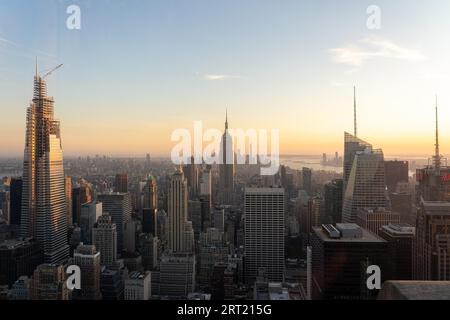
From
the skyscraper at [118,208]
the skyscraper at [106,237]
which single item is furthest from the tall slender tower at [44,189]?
the skyscraper at [118,208]

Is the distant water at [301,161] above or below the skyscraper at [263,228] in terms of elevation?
above

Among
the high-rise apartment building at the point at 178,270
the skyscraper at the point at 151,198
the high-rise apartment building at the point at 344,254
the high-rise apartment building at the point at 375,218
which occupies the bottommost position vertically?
the high-rise apartment building at the point at 178,270

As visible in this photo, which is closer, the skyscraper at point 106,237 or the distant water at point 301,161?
the distant water at point 301,161

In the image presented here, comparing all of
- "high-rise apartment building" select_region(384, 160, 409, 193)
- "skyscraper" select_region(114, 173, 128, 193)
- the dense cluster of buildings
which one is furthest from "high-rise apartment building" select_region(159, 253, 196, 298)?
"high-rise apartment building" select_region(384, 160, 409, 193)

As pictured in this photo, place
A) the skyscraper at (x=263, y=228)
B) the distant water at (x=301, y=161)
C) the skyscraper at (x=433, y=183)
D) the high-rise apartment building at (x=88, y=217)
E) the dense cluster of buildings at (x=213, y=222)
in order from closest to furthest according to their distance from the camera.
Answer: the distant water at (x=301, y=161), the dense cluster of buildings at (x=213, y=222), the skyscraper at (x=433, y=183), the high-rise apartment building at (x=88, y=217), the skyscraper at (x=263, y=228)

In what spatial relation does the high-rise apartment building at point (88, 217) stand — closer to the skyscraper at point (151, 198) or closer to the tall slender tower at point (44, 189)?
the tall slender tower at point (44, 189)

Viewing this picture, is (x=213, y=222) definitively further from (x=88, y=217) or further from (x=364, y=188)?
(x=364, y=188)

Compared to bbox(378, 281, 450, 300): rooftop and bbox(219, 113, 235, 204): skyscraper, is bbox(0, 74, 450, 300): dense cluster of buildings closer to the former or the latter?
bbox(219, 113, 235, 204): skyscraper
